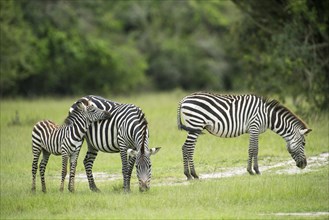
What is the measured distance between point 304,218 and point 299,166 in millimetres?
4204

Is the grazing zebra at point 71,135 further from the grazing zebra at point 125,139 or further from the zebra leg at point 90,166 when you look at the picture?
the zebra leg at point 90,166

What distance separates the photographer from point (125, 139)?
43.6ft

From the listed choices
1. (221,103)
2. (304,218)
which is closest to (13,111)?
(221,103)

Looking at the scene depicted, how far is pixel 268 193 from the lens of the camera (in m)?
12.8

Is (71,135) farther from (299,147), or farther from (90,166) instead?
(299,147)

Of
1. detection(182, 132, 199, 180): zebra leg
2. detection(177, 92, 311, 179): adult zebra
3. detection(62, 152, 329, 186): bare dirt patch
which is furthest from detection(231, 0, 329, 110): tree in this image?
detection(182, 132, 199, 180): zebra leg

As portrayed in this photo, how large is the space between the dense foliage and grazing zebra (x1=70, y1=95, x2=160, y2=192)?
1105cm

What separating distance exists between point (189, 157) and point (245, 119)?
4.98 feet

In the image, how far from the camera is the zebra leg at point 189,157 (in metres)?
14.7

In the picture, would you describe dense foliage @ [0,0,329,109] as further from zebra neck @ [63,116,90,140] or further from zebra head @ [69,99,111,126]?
zebra neck @ [63,116,90,140]

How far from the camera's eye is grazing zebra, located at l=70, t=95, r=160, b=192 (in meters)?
12.7

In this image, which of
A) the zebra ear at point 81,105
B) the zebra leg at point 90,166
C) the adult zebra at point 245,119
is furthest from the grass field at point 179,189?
the zebra ear at point 81,105

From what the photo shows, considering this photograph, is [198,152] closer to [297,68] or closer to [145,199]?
[145,199]

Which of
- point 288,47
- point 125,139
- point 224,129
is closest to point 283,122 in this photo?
point 224,129
